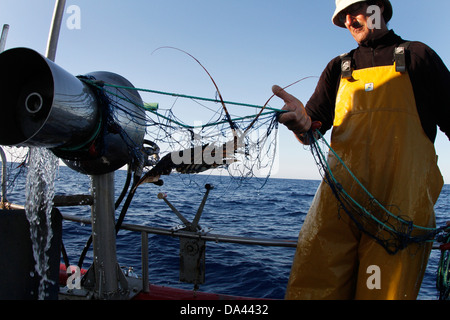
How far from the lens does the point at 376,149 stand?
79.7 inches

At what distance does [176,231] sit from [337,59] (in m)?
2.04

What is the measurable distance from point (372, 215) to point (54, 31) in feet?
9.00

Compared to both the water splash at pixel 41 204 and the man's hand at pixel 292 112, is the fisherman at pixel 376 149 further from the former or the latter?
the water splash at pixel 41 204

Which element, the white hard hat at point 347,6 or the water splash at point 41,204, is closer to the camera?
the water splash at point 41,204

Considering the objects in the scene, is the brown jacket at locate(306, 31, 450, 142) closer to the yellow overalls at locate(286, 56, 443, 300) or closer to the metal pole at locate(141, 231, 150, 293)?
the yellow overalls at locate(286, 56, 443, 300)

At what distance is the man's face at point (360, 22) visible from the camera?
2133 mm

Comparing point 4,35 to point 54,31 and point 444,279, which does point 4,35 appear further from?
point 444,279

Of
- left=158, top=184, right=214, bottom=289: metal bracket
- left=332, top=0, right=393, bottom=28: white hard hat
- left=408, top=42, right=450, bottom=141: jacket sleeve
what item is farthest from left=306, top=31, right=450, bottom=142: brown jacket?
left=158, top=184, right=214, bottom=289: metal bracket

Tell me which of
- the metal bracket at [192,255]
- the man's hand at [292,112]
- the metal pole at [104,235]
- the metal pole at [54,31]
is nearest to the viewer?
the man's hand at [292,112]

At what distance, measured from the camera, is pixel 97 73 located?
2391 millimetres

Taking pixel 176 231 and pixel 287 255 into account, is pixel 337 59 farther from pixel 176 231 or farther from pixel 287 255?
pixel 287 255

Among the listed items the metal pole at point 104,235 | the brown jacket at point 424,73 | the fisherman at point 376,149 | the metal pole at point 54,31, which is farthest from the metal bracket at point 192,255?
the brown jacket at point 424,73

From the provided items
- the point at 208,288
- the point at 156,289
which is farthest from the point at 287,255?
the point at 156,289
